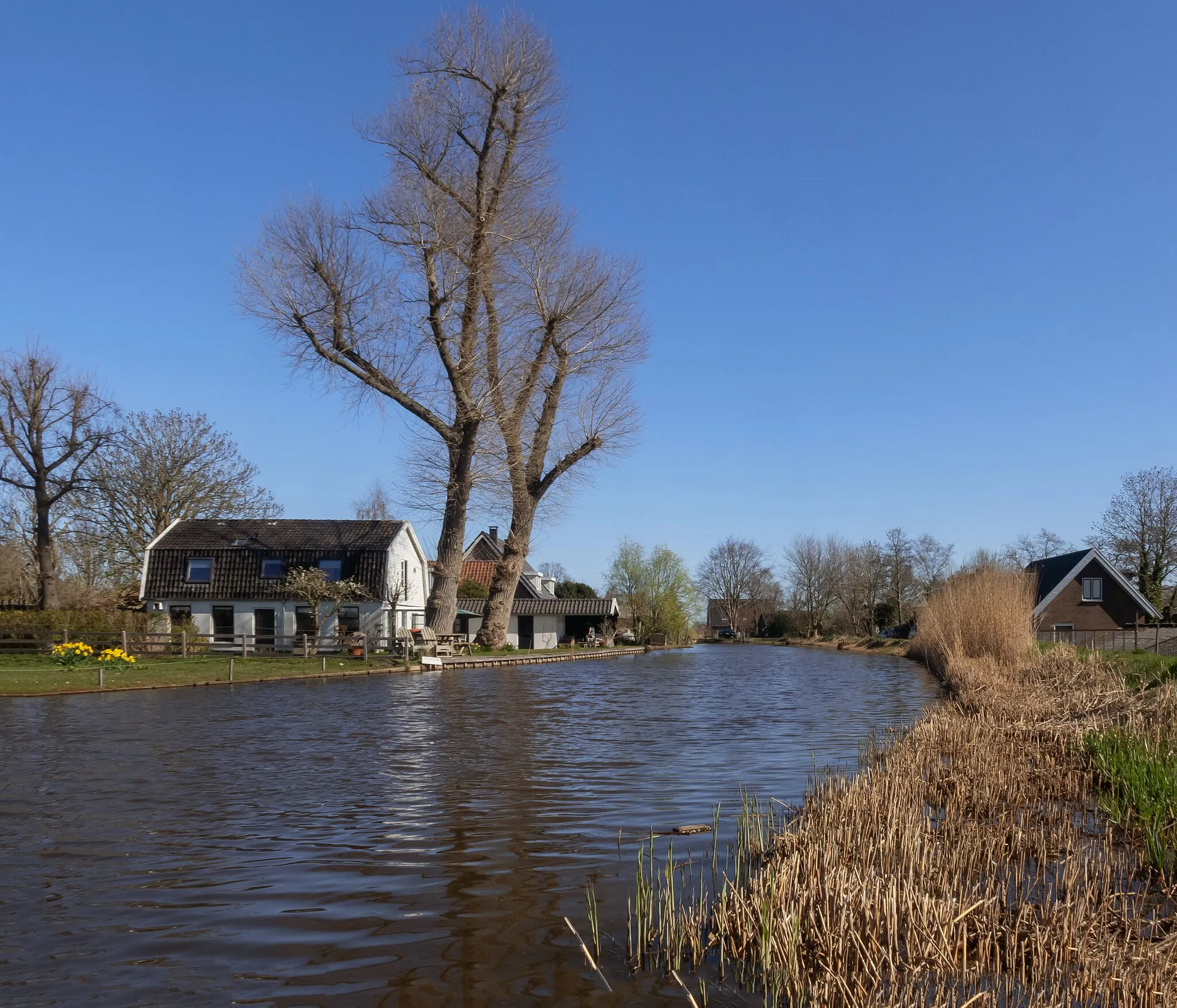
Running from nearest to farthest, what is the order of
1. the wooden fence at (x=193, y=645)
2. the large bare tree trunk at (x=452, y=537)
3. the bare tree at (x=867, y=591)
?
the wooden fence at (x=193, y=645) → the large bare tree trunk at (x=452, y=537) → the bare tree at (x=867, y=591)

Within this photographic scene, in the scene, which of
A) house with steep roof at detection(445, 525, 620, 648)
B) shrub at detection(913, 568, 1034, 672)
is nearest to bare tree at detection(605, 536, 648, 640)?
house with steep roof at detection(445, 525, 620, 648)

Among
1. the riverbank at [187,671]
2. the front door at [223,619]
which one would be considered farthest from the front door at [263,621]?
the riverbank at [187,671]

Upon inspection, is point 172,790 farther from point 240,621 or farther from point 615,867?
point 240,621

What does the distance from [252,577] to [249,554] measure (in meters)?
1.13

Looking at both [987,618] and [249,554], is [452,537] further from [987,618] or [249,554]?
[987,618]

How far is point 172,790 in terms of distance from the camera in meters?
9.59

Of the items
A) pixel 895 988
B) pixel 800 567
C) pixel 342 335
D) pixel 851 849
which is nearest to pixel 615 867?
pixel 851 849

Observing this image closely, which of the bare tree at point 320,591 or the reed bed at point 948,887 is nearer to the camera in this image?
the reed bed at point 948,887

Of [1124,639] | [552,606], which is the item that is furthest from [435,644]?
[552,606]

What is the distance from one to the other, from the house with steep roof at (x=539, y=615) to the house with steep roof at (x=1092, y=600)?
24.6 meters

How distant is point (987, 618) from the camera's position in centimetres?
2225

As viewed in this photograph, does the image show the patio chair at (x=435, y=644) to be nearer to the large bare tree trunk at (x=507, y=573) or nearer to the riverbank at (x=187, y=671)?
the riverbank at (x=187, y=671)

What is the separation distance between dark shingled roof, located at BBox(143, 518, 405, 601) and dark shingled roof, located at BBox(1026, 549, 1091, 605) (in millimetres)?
29191

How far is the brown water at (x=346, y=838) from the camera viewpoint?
187 inches
